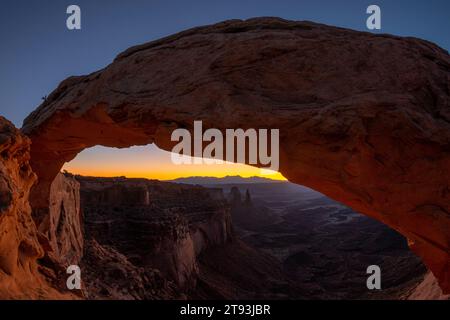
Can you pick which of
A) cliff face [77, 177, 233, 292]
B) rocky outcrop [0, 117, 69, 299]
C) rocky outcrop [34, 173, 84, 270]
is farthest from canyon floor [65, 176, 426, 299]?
rocky outcrop [0, 117, 69, 299]

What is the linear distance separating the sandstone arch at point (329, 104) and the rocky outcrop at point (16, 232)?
189 centimetres

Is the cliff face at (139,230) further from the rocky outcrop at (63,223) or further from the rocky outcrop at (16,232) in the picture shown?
the rocky outcrop at (16,232)

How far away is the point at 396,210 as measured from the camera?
599 centimetres

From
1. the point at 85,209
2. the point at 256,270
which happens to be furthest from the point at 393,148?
the point at 256,270

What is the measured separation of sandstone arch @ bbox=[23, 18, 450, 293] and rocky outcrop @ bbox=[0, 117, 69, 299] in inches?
74.4

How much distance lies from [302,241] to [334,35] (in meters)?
42.1

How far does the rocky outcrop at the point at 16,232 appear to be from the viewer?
4645 mm

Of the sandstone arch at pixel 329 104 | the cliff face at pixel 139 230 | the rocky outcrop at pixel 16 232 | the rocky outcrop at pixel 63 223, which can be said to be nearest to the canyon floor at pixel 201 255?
the cliff face at pixel 139 230

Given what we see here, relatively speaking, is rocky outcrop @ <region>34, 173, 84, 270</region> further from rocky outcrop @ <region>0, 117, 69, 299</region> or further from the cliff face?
rocky outcrop @ <region>0, 117, 69, 299</region>

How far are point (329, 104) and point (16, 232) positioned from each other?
18.9 feet

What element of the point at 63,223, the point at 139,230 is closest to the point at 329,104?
the point at 63,223

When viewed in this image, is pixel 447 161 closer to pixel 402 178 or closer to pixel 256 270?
pixel 402 178

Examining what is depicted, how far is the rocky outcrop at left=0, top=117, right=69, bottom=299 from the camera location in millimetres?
4645

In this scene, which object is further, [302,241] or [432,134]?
[302,241]
